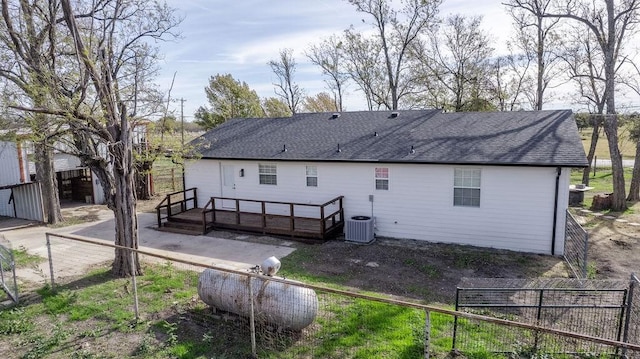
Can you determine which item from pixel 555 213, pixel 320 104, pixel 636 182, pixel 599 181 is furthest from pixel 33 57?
pixel 320 104

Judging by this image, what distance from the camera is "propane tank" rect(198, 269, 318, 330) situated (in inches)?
232

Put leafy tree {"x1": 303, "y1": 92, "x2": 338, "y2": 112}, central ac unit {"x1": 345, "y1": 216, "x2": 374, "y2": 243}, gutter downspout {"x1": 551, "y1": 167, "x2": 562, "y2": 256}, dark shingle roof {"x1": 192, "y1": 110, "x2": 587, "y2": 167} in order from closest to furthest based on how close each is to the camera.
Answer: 1. gutter downspout {"x1": 551, "y1": 167, "x2": 562, "y2": 256}
2. dark shingle roof {"x1": 192, "y1": 110, "x2": 587, "y2": 167}
3. central ac unit {"x1": 345, "y1": 216, "x2": 374, "y2": 243}
4. leafy tree {"x1": 303, "y1": 92, "x2": 338, "y2": 112}

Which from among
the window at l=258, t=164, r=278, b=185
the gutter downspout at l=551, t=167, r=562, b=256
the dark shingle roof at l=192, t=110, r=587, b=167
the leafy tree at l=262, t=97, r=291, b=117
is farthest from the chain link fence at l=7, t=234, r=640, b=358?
the leafy tree at l=262, t=97, r=291, b=117

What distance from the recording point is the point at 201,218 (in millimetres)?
14078

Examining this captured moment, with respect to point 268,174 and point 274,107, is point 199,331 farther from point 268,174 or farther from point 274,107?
point 274,107

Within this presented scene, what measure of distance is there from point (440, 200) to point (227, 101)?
30.2m

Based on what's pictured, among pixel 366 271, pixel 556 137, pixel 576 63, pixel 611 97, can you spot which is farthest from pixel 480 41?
pixel 366 271

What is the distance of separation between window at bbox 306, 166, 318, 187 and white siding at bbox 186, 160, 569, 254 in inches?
6.1

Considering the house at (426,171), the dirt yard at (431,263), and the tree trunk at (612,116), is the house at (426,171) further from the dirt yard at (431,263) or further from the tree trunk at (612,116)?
the tree trunk at (612,116)

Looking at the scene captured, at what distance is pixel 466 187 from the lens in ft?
37.6

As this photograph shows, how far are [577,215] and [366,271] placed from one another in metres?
10.2

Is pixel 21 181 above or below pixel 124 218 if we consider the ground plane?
above

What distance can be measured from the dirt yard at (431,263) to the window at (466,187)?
4.28 feet

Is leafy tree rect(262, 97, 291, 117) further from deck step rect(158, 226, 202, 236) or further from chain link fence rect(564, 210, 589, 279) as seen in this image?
chain link fence rect(564, 210, 589, 279)
